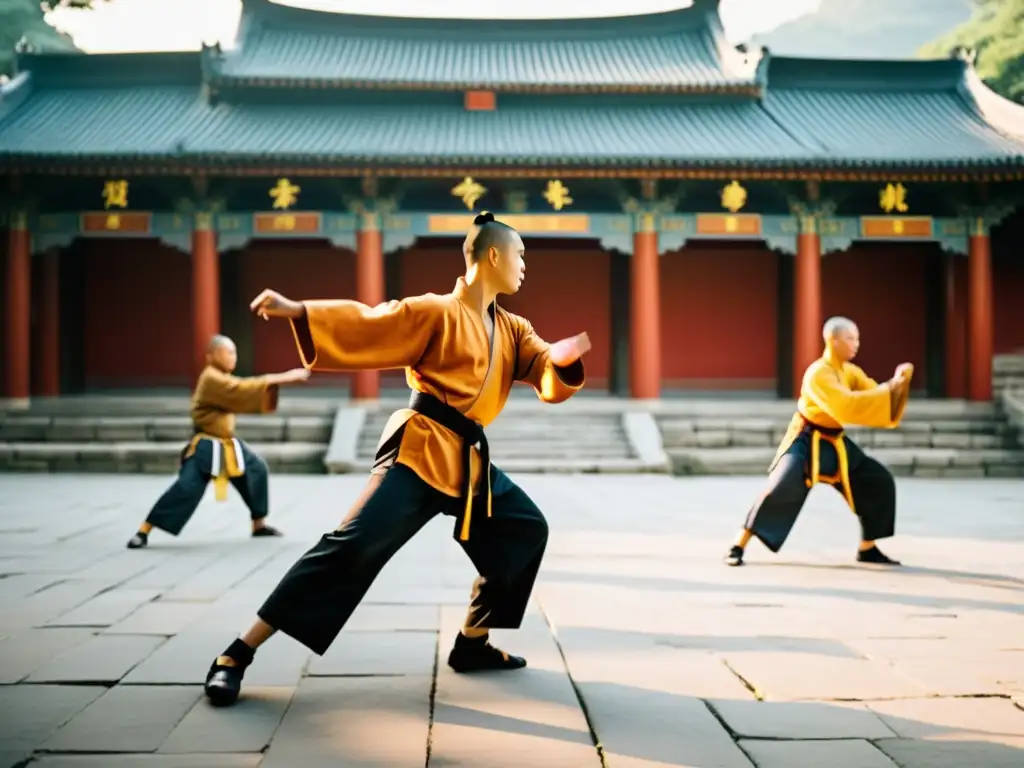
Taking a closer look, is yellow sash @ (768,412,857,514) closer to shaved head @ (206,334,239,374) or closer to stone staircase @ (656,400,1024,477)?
shaved head @ (206,334,239,374)

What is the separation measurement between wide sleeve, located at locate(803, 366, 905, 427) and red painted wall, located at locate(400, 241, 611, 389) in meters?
10.8

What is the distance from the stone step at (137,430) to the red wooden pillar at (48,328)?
1734mm

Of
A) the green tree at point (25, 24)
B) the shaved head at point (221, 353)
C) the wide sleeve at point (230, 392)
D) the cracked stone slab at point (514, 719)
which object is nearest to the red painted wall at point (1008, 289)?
the shaved head at point (221, 353)

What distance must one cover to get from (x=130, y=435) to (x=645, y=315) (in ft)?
24.3

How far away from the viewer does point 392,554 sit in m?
2.70

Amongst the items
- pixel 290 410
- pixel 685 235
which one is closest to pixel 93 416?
pixel 290 410

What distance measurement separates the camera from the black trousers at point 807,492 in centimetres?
492

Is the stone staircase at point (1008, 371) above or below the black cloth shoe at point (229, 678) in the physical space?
above

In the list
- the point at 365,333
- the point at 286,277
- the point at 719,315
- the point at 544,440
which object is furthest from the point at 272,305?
the point at 719,315

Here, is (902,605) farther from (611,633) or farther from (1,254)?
(1,254)

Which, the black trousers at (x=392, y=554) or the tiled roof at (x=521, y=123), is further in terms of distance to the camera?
the tiled roof at (x=521, y=123)

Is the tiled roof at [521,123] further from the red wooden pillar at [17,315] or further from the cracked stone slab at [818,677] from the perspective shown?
the cracked stone slab at [818,677]

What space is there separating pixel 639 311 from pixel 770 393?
3.92 metres

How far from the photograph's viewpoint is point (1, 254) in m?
12.9
